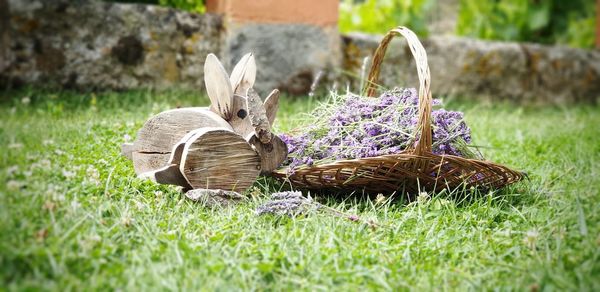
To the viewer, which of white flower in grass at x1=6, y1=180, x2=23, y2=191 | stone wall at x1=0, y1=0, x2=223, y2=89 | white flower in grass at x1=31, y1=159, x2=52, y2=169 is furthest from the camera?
stone wall at x1=0, y1=0, x2=223, y2=89

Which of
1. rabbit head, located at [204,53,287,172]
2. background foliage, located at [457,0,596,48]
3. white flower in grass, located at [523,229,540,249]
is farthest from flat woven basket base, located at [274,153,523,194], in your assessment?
background foliage, located at [457,0,596,48]

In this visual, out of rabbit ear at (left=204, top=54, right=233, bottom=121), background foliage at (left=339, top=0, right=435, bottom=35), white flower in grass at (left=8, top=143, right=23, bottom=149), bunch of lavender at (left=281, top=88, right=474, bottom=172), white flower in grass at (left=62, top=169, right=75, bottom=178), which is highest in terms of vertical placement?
background foliage at (left=339, top=0, right=435, bottom=35)

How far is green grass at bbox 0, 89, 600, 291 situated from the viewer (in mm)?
Result: 1484

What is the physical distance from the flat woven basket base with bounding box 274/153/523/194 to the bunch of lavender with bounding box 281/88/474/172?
87mm

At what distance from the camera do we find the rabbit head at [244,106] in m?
2.25

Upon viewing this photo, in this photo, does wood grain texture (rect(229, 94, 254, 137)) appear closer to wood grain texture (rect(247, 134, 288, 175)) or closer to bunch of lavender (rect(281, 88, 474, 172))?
wood grain texture (rect(247, 134, 288, 175))

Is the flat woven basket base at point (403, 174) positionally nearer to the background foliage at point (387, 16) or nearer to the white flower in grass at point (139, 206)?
the white flower in grass at point (139, 206)

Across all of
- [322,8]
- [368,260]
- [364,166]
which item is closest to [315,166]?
[364,166]

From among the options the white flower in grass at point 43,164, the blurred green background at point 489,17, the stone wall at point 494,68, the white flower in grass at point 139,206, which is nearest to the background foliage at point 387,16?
the blurred green background at point 489,17

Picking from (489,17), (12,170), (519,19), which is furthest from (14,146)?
(519,19)

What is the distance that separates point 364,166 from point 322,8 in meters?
2.88

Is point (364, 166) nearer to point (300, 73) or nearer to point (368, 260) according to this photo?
point (368, 260)

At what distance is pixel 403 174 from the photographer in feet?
7.38

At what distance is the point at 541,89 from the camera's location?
20.8 ft
